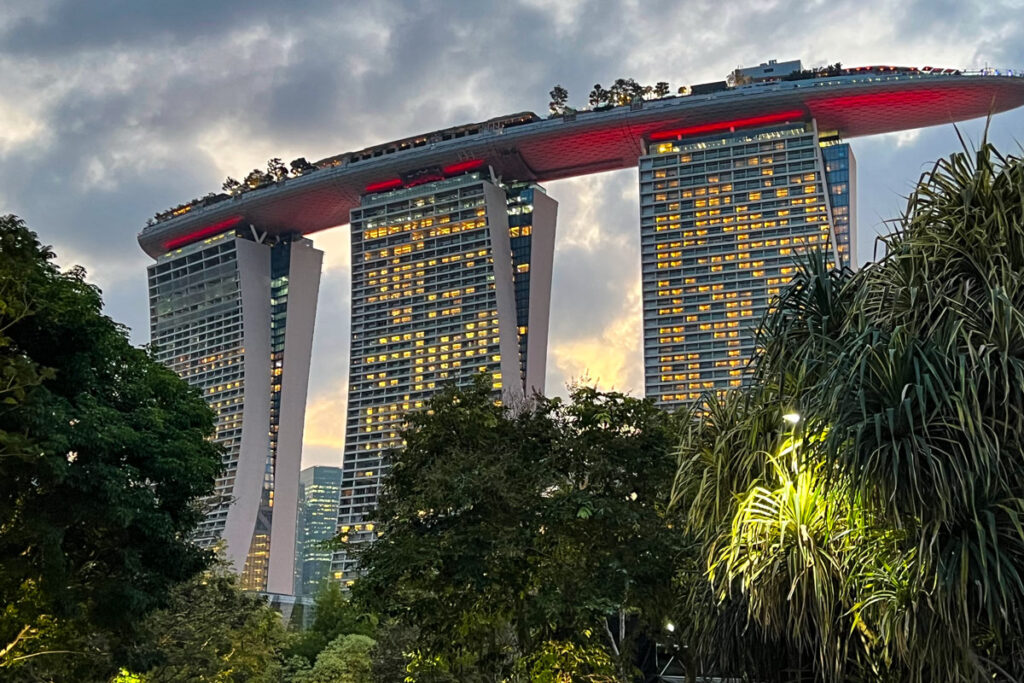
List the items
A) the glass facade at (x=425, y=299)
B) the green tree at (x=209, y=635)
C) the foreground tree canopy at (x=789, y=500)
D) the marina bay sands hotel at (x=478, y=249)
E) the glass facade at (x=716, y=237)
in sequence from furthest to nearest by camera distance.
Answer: the glass facade at (x=425, y=299), the marina bay sands hotel at (x=478, y=249), the glass facade at (x=716, y=237), the green tree at (x=209, y=635), the foreground tree canopy at (x=789, y=500)

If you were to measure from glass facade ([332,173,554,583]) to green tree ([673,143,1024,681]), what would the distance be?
88670mm

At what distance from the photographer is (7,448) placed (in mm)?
14086

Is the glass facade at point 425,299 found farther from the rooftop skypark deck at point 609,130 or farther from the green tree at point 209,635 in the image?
the green tree at point 209,635

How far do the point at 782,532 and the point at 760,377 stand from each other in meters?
2.73

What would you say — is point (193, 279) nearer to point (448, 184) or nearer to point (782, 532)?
point (448, 184)

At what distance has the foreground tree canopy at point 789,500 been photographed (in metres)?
11.5

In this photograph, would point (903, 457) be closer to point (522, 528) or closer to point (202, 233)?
point (522, 528)

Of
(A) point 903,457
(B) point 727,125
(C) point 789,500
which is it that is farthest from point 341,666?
(B) point 727,125

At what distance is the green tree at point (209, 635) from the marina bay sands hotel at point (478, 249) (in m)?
52.8

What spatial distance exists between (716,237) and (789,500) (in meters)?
90.6

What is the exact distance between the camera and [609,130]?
10200cm

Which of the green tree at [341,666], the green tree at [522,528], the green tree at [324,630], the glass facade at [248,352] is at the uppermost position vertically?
the glass facade at [248,352]

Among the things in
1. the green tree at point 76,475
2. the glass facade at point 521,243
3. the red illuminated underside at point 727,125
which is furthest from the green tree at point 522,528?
the glass facade at point 521,243

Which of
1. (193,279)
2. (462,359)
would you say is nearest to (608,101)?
(462,359)
